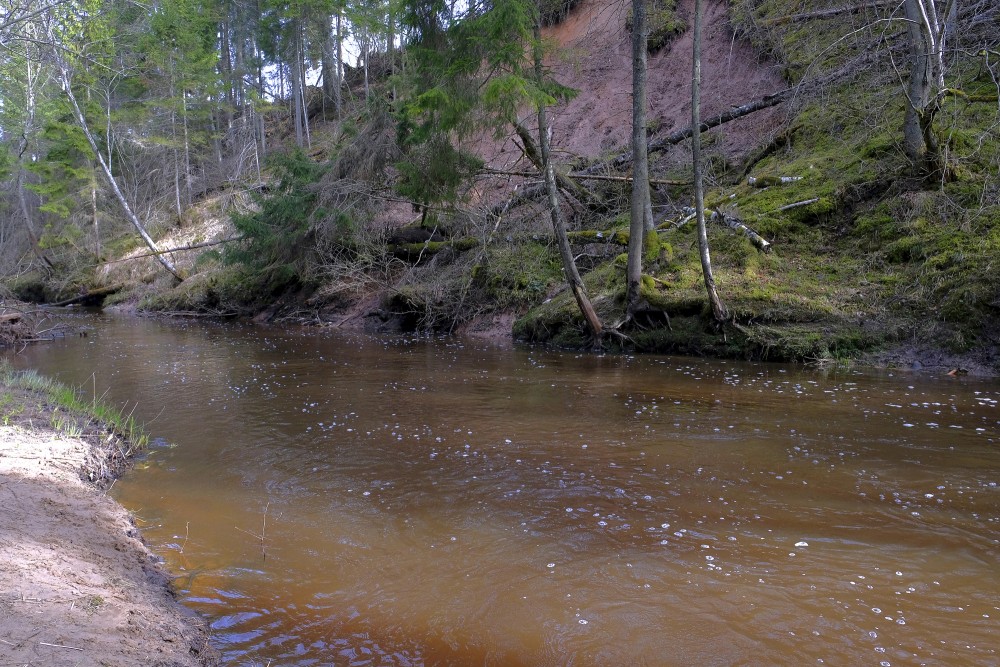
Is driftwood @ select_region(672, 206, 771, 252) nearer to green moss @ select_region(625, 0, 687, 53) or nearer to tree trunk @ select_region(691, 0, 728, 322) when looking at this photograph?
tree trunk @ select_region(691, 0, 728, 322)

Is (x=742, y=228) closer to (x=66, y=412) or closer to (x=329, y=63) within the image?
(x=66, y=412)

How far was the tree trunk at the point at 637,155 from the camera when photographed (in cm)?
1291

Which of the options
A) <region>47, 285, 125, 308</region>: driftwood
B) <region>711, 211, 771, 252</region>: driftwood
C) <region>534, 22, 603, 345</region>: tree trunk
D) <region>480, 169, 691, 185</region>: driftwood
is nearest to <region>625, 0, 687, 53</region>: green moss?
<region>480, 169, 691, 185</region>: driftwood

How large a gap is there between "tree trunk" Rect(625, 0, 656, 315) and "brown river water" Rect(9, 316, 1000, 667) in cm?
386

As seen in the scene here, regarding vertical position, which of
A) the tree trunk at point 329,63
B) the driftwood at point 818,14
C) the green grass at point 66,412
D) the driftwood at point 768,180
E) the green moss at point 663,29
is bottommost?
the green grass at point 66,412

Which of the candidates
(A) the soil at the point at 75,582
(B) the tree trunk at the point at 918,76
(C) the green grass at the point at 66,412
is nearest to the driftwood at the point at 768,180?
(B) the tree trunk at the point at 918,76

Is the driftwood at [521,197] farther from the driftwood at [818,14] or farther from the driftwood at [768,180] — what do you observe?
the driftwood at [818,14]

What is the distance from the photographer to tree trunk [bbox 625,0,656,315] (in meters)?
12.9

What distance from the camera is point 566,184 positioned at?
725 inches

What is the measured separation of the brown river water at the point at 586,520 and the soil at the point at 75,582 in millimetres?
278

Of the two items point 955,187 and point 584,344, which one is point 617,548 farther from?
point 955,187

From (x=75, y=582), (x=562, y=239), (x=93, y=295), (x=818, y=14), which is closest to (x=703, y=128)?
(x=818, y=14)

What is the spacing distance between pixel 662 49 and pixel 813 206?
13.3 metres

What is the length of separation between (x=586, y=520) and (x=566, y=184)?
565 inches
